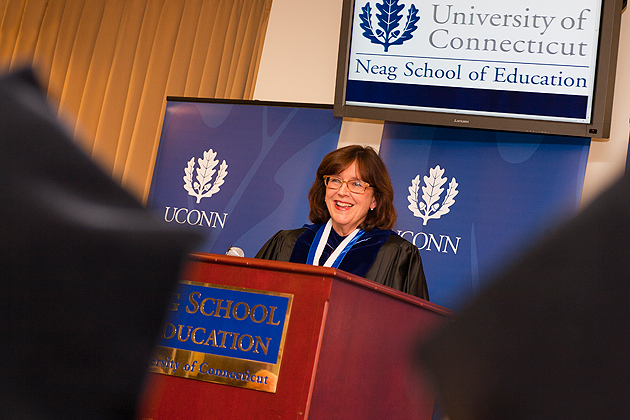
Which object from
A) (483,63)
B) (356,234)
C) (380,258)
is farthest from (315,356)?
(483,63)

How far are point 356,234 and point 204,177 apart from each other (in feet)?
4.73

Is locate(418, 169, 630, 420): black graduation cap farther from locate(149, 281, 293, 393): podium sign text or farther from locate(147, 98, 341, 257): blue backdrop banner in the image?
locate(147, 98, 341, 257): blue backdrop banner

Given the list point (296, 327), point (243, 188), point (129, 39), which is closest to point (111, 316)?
point (296, 327)

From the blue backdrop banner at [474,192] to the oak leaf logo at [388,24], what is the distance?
59 cm

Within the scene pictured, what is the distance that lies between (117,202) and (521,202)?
3.47m

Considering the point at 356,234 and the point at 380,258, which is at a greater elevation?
the point at 356,234

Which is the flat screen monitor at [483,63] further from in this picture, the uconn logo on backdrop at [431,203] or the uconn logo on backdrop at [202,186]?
the uconn logo on backdrop at [202,186]

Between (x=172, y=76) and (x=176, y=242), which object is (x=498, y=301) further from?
(x=172, y=76)

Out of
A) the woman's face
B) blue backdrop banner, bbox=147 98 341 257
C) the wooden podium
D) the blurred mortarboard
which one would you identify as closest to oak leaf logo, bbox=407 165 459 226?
the woman's face

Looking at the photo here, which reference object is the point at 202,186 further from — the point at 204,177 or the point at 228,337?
the point at 228,337

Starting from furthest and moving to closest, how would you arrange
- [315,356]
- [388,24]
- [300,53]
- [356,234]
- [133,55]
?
[133,55] → [300,53] → [388,24] → [356,234] → [315,356]

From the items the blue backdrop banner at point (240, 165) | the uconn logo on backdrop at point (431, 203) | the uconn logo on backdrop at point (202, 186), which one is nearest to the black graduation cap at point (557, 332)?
the uconn logo on backdrop at point (431, 203)

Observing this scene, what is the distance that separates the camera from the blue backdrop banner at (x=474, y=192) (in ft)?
11.9

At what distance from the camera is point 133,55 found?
5559 mm
